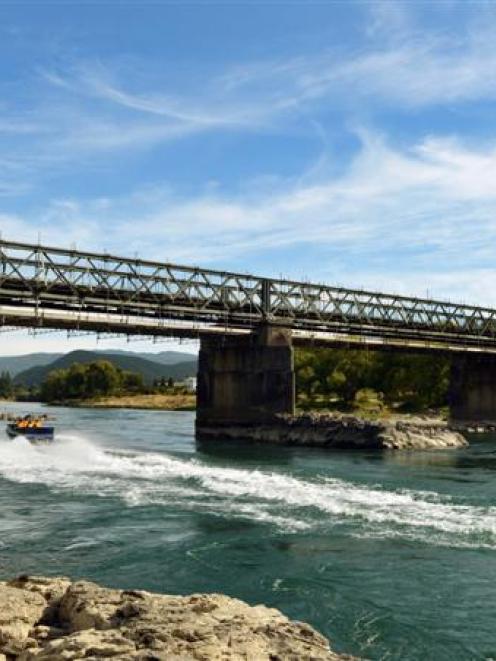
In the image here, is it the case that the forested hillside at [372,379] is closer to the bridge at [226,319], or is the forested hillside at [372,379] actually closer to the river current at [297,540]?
the bridge at [226,319]


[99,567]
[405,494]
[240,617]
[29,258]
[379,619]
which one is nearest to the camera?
[240,617]

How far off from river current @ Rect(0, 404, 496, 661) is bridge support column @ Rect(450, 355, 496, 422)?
5815 cm

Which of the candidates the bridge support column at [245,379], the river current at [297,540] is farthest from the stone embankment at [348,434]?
the river current at [297,540]

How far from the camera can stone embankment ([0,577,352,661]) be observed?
1041 cm

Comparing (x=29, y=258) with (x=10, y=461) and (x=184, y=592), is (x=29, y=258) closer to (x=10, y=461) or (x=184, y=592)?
(x=10, y=461)

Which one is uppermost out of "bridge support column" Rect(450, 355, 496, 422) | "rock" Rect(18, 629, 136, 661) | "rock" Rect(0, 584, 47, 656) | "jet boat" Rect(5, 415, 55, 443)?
"bridge support column" Rect(450, 355, 496, 422)

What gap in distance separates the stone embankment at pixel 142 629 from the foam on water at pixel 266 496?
47.0ft

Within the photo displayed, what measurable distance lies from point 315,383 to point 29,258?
90.1 metres

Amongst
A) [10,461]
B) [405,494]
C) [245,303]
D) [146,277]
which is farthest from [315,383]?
[405,494]

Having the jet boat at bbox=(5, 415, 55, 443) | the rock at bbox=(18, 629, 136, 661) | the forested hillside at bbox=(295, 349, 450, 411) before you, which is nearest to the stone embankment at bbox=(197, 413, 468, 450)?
the jet boat at bbox=(5, 415, 55, 443)

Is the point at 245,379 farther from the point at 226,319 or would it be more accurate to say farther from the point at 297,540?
the point at 297,540

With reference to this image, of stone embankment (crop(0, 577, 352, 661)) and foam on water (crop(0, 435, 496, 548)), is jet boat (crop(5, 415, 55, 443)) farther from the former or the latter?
stone embankment (crop(0, 577, 352, 661))

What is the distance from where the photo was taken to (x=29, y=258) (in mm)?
68812

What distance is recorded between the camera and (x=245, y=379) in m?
80.3
